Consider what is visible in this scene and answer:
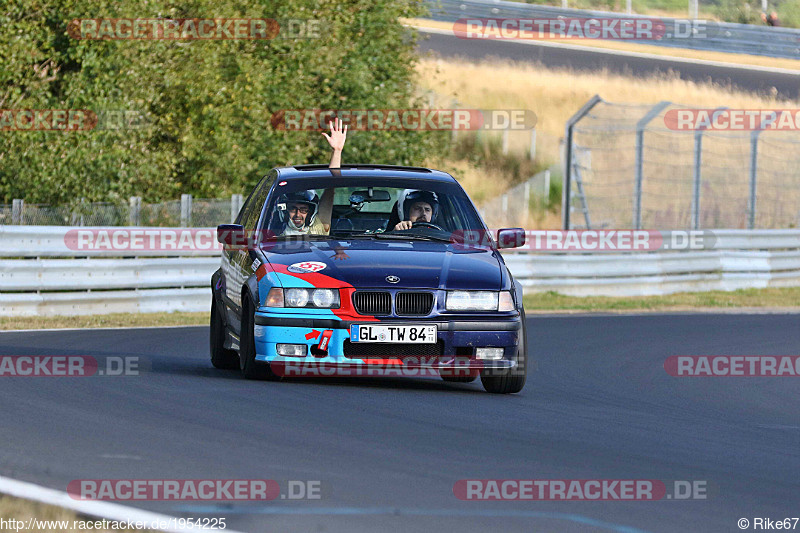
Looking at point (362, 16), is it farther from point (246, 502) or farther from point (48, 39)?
point (246, 502)

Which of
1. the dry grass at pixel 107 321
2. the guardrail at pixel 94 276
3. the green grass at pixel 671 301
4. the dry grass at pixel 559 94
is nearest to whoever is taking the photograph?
the dry grass at pixel 107 321

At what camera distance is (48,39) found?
24047 mm

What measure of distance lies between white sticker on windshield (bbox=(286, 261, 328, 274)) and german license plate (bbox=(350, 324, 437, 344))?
0.46 m

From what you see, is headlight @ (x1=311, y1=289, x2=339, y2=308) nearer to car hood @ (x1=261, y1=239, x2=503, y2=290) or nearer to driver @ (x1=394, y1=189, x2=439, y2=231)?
car hood @ (x1=261, y1=239, x2=503, y2=290)

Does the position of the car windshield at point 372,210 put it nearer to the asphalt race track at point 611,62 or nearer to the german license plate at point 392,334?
the german license plate at point 392,334

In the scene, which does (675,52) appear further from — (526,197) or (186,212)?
(186,212)

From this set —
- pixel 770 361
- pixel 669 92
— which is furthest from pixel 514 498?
pixel 669 92

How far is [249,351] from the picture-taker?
952 cm

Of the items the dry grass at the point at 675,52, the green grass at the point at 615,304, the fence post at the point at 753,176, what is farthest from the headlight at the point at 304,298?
the dry grass at the point at 675,52

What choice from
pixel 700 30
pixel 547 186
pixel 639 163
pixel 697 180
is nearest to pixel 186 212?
pixel 639 163

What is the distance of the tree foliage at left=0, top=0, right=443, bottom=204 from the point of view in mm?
23422

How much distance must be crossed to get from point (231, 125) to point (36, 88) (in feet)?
11.6

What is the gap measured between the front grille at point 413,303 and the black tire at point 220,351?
2.20 m

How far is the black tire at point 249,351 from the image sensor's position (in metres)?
9.41
